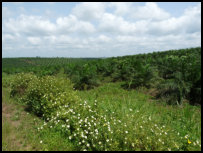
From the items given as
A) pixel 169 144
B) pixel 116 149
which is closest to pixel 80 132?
pixel 116 149

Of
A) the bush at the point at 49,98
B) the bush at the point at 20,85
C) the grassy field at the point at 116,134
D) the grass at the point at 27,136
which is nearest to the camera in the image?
the grassy field at the point at 116,134

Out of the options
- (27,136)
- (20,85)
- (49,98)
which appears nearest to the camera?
(27,136)

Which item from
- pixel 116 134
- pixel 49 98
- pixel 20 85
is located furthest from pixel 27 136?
pixel 20 85

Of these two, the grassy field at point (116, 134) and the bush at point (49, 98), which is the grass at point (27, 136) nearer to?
the grassy field at point (116, 134)

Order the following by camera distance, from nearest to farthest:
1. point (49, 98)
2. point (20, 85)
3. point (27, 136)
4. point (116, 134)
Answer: point (116, 134), point (27, 136), point (49, 98), point (20, 85)

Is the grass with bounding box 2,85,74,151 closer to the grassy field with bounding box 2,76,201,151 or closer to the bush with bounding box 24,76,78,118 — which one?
the grassy field with bounding box 2,76,201,151

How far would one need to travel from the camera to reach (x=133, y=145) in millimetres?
2594

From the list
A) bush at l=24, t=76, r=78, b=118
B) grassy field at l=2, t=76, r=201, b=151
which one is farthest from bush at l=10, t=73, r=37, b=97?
grassy field at l=2, t=76, r=201, b=151

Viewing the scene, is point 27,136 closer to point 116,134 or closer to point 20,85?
point 116,134

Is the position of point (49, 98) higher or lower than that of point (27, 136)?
higher

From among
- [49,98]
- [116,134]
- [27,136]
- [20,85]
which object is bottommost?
[27,136]

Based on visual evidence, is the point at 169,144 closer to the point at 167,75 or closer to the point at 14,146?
the point at 14,146

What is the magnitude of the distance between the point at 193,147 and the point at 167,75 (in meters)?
6.47

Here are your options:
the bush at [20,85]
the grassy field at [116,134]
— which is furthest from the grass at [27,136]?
the bush at [20,85]
